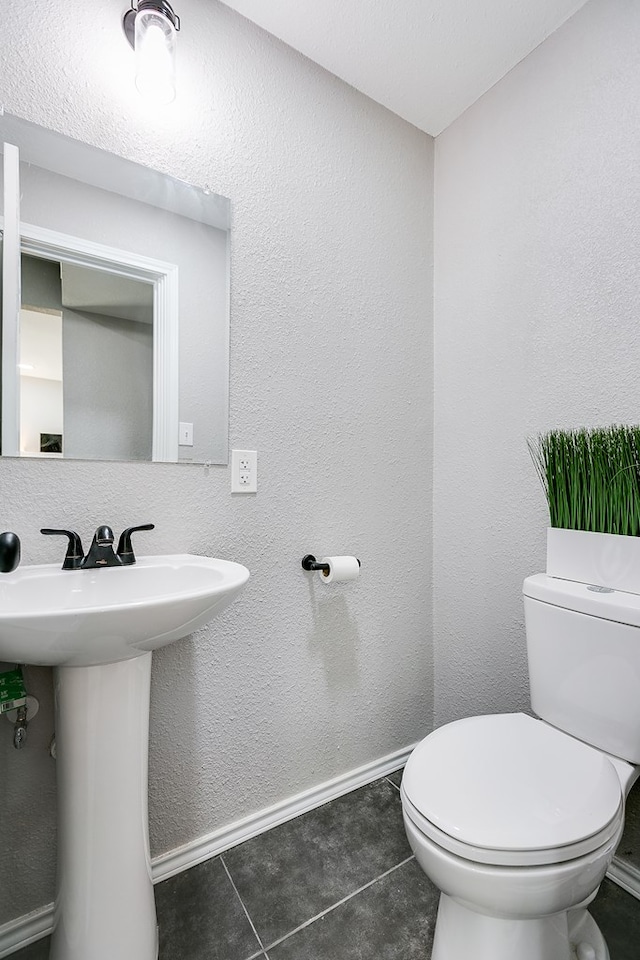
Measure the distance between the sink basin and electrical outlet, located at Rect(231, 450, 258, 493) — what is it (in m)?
0.26

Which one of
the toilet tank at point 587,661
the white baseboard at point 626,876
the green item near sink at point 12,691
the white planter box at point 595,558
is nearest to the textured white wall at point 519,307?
the white planter box at point 595,558

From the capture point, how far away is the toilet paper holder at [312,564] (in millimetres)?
1394

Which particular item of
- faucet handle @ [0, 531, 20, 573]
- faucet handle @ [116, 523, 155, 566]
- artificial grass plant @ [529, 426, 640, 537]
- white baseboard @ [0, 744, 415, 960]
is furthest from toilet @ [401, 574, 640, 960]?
faucet handle @ [0, 531, 20, 573]

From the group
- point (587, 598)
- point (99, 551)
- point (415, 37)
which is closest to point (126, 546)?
point (99, 551)

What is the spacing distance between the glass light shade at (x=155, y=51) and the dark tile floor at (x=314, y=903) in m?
1.97

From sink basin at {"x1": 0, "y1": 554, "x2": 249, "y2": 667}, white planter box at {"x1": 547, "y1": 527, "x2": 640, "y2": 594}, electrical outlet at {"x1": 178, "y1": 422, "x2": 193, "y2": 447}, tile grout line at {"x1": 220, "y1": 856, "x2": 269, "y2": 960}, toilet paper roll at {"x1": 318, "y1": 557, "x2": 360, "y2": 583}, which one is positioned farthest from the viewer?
toilet paper roll at {"x1": 318, "y1": 557, "x2": 360, "y2": 583}

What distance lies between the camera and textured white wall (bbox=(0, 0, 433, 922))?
107 centimetres

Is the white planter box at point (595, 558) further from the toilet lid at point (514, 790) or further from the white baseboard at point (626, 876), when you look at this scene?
the white baseboard at point (626, 876)

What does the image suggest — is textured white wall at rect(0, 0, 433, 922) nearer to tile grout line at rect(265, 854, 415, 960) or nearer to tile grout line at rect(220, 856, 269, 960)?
tile grout line at rect(220, 856, 269, 960)

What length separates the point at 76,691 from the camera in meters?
0.88

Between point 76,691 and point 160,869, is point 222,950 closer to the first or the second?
point 160,869

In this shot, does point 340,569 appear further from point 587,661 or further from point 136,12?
point 136,12

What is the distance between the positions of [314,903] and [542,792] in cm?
67

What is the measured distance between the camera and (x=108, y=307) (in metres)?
1.15
